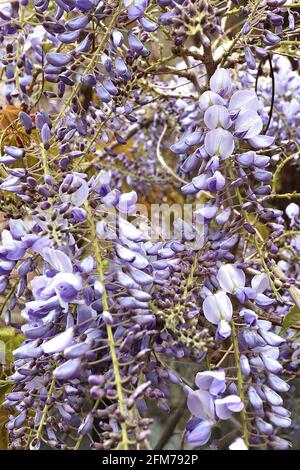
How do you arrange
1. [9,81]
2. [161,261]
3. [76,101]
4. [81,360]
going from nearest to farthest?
[81,360] < [161,261] < [76,101] < [9,81]

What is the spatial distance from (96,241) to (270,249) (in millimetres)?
236

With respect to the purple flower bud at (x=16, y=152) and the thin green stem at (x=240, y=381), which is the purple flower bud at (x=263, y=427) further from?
the purple flower bud at (x=16, y=152)

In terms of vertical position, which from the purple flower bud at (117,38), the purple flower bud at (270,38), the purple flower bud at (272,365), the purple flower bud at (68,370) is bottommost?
the purple flower bud at (272,365)

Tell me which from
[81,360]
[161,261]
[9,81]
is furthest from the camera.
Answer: [9,81]

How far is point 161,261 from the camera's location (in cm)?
76

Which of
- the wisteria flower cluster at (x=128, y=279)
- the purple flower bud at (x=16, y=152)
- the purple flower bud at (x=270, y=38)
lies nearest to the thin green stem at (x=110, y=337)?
the wisteria flower cluster at (x=128, y=279)

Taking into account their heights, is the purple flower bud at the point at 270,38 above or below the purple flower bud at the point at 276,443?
above

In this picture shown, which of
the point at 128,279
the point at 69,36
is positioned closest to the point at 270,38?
the point at 69,36

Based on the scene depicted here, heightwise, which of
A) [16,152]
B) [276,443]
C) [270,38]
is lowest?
[276,443]

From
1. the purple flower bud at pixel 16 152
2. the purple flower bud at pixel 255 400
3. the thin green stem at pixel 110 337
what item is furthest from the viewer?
the purple flower bud at pixel 16 152

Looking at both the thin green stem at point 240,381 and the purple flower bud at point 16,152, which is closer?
the thin green stem at point 240,381

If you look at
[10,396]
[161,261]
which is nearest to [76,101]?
[161,261]

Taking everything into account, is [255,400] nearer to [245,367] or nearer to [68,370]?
[245,367]
